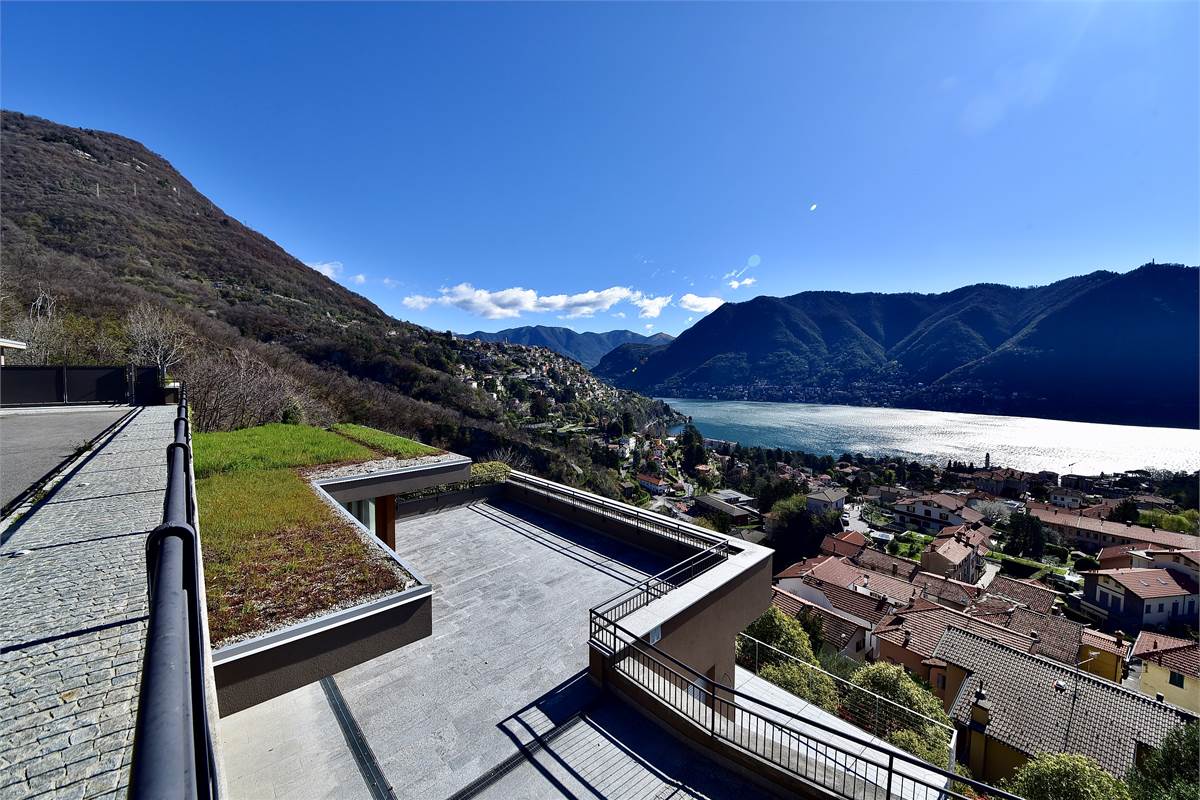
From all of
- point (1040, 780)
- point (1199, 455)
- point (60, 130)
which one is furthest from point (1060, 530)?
point (60, 130)

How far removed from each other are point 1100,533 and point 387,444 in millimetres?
54697

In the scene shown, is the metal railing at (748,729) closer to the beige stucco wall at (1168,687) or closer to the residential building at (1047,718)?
the residential building at (1047,718)

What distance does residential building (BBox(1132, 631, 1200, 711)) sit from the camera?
15539 millimetres

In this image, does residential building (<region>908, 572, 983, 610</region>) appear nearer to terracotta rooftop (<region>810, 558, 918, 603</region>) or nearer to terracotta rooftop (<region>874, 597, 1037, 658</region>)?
terracotta rooftop (<region>810, 558, 918, 603</region>)

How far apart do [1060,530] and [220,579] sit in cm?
5827

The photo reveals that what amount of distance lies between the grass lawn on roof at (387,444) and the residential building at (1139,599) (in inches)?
1498

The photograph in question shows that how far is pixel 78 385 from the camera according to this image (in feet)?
42.4

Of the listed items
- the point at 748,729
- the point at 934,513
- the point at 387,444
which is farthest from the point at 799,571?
the point at 934,513

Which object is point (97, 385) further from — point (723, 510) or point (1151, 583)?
point (1151, 583)

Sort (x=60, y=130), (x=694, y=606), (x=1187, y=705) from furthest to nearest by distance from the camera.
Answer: (x=60, y=130) < (x=1187, y=705) < (x=694, y=606)

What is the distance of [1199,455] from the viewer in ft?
251

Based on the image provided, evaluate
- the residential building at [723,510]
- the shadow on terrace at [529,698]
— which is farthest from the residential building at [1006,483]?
the shadow on terrace at [529,698]

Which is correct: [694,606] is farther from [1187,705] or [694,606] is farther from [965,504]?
[965,504]

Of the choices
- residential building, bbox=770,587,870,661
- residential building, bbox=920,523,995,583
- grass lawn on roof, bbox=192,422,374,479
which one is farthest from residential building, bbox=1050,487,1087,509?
grass lawn on roof, bbox=192,422,374,479
